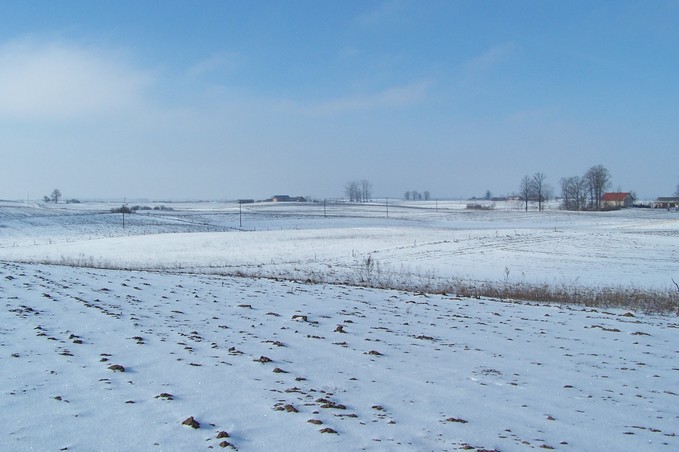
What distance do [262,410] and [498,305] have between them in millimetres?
11026

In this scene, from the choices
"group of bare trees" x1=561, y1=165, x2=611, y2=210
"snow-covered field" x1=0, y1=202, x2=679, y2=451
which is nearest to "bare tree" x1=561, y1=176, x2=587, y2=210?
"group of bare trees" x1=561, y1=165, x2=611, y2=210

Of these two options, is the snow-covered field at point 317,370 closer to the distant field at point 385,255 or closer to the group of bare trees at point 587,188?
the distant field at point 385,255

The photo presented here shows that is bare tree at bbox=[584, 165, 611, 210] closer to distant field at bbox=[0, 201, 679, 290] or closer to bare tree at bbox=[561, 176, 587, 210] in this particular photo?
bare tree at bbox=[561, 176, 587, 210]

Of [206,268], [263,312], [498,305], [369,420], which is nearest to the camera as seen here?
[369,420]

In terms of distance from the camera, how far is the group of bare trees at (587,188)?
167250 millimetres

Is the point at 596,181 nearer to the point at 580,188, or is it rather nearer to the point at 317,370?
the point at 580,188

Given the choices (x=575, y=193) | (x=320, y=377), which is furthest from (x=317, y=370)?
(x=575, y=193)

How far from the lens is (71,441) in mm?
4953

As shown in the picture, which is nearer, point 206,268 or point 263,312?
point 263,312

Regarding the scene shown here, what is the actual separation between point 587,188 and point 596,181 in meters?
4.24

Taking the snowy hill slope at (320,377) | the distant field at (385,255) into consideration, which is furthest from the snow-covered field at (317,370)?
the distant field at (385,255)

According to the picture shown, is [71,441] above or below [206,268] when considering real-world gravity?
above

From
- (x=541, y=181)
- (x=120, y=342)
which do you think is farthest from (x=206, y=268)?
(x=541, y=181)

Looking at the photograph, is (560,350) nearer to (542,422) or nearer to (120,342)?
(542,422)
